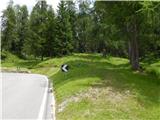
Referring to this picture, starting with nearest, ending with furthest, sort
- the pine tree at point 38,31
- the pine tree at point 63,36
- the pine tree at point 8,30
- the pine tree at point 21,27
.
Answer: the pine tree at point 63,36 → the pine tree at point 38,31 → the pine tree at point 8,30 → the pine tree at point 21,27

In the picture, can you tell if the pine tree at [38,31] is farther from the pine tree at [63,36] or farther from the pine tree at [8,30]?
the pine tree at [8,30]

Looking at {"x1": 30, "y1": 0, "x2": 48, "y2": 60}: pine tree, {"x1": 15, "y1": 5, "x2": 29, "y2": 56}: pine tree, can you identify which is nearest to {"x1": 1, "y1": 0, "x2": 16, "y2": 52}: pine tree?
{"x1": 15, "y1": 5, "x2": 29, "y2": 56}: pine tree

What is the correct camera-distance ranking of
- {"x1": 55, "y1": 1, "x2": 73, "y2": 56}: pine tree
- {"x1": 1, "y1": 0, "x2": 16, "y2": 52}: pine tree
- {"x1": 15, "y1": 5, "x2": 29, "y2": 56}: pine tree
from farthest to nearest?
{"x1": 15, "y1": 5, "x2": 29, "y2": 56}: pine tree < {"x1": 1, "y1": 0, "x2": 16, "y2": 52}: pine tree < {"x1": 55, "y1": 1, "x2": 73, "y2": 56}: pine tree

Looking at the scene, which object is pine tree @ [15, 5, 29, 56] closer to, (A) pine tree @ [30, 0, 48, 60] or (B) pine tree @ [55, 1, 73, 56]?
(A) pine tree @ [30, 0, 48, 60]

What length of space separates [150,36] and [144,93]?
35.0 metres

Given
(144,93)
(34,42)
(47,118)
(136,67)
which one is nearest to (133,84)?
(144,93)

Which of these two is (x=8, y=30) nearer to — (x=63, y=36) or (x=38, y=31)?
(x=38, y=31)

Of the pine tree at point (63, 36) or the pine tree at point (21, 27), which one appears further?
the pine tree at point (21, 27)

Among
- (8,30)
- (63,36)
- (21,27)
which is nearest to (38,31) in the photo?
(63,36)

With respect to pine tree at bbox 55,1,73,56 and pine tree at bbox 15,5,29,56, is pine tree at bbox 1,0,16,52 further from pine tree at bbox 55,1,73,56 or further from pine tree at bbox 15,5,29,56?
pine tree at bbox 55,1,73,56

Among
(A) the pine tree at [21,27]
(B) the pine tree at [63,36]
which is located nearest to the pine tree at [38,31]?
(B) the pine tree at [63,36]

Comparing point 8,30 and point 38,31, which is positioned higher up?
point 8,30

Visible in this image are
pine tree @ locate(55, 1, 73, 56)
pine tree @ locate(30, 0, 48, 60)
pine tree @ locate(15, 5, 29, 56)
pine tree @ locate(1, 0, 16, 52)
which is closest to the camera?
pine tree @ locate(55, 1, 73, 56)

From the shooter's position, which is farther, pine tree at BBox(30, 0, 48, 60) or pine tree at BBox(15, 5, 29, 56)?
pine tree at BBox(15, 5, 29, 56)
